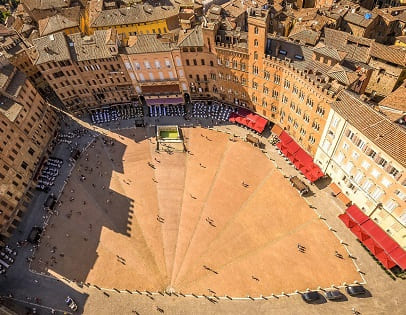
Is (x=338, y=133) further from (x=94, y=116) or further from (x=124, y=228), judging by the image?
(x=94, y=116)

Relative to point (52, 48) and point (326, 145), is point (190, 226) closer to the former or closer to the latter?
point (326, 145)

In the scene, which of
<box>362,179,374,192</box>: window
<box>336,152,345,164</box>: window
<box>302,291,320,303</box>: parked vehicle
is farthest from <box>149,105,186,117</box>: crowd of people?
<box>302,291,320,303</box>: parked vehicle

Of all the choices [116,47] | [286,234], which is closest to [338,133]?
[286,234]

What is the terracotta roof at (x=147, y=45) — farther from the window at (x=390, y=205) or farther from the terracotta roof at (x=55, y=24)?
the window at (x=390, y=205)

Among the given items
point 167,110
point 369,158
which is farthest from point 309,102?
point 167,110

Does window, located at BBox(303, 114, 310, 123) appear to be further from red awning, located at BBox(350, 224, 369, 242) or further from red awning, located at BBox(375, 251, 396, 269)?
red awning, located at BBox(375, 251, 396, 269)

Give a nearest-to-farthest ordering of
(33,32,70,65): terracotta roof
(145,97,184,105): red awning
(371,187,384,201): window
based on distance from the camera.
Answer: (371,187,384,201): window, (33,32,70,65): terracotta roof, (145,97,184,105): red awning
